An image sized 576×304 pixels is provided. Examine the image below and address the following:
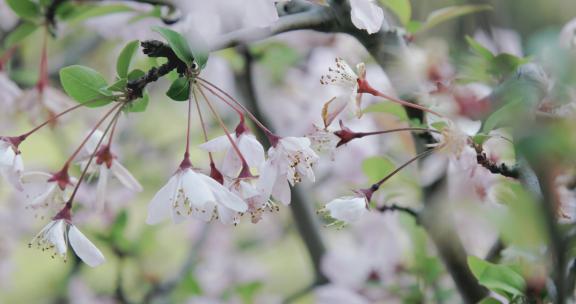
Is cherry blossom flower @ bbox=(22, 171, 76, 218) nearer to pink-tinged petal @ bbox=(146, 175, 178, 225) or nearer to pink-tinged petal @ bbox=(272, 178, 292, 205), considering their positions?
pink-tinged petal @ bbox=(146, 175, 178, 225)

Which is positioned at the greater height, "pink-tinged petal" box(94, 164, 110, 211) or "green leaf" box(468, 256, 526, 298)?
"pink-tinged petal" box(94, 164, 110, 211)

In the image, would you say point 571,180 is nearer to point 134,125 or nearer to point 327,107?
point 327,107

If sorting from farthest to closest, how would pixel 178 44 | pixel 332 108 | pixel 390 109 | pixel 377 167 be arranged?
pixel 377 167 < pixel 390 109 < pixel 332 108 < pixel 178 44

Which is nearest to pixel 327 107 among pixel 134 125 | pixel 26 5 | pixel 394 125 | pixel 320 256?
pixel 26 5

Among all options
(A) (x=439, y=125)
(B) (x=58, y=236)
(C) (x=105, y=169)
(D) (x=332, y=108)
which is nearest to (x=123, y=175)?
(C) (x=105, y=169)

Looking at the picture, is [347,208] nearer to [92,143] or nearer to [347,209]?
[347,209]

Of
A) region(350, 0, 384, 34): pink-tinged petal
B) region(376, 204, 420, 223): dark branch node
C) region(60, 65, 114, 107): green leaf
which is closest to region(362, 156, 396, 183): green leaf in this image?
region(376, 204, 420, 223): dark branch node

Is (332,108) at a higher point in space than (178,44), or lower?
lower
